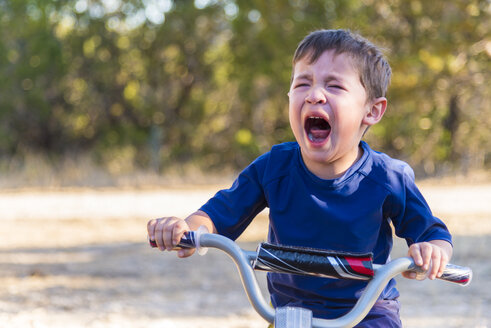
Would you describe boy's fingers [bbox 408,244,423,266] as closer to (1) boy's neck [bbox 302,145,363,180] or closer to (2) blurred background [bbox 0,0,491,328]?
(1) boy's neck [bbox 302,145,363,180]

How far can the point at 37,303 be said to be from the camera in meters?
4.65

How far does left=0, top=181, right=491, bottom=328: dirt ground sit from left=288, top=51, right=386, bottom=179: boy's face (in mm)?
2137

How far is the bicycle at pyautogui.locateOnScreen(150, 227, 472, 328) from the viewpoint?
1.64 m

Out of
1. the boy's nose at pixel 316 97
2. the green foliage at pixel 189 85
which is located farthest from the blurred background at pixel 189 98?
the boy's nose at pixel 316 97

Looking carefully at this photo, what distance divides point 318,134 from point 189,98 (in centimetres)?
1168

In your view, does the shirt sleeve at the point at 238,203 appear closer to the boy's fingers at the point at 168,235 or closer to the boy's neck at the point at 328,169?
the boy's neck at the point at 328,169

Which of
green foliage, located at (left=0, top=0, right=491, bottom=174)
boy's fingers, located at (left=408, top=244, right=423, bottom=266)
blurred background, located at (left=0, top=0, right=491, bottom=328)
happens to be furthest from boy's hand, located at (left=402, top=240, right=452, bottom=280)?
green foliage, located at (left=0, top=0, right=491, bottom=174)

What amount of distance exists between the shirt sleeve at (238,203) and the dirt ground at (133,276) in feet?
5.86

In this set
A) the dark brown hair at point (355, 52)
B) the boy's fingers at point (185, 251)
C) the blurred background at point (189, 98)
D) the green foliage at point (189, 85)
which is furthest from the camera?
the green foliage at point (189, 85)

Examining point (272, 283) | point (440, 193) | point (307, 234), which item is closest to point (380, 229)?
point (307, 234)

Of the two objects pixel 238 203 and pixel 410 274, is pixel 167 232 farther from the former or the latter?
pixel 410 274

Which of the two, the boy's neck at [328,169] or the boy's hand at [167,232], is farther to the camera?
the boy's neck at [328,169]

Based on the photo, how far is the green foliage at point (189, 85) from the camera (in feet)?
40.5

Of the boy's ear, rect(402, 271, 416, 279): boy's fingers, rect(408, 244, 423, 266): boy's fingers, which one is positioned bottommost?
rect(402, 271, 416, 279): boy's fingers
